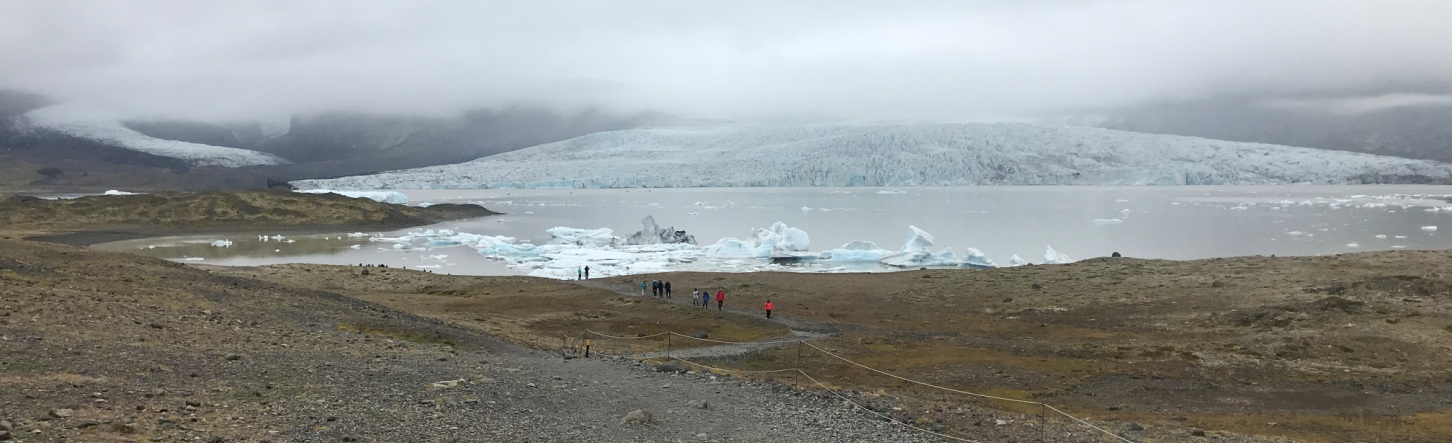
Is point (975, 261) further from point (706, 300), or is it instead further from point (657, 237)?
point (657, 237)

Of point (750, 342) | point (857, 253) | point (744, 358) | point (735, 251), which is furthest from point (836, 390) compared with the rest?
point (735, 251)

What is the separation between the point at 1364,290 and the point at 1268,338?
5776mm

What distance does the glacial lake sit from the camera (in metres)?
40.4

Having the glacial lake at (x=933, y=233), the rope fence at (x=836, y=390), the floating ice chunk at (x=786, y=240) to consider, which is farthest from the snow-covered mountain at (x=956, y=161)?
the rope fence at (x=836, y=390)

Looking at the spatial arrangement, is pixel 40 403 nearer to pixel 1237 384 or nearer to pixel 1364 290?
pixel 1237 384

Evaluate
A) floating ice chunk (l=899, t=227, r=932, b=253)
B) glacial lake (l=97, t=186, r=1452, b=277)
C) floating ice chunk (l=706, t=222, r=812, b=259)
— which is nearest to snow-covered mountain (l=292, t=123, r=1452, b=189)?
glacial lake (l=97, t=186, r=1452, b=277)

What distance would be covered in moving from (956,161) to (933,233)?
5667cm

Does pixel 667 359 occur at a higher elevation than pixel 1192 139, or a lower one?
lower

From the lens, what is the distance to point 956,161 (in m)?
108

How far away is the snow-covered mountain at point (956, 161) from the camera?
10931 centimetres

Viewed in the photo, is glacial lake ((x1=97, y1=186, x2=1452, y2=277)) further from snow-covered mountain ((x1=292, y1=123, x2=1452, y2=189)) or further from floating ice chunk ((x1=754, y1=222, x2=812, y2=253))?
snow-covered mountain ((x1=292, y1=123, x2=1452, y2=189))

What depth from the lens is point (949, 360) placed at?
52.5 ft

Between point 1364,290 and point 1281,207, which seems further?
point 1281,207

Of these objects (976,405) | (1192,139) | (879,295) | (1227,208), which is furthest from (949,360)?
(1192,139)
